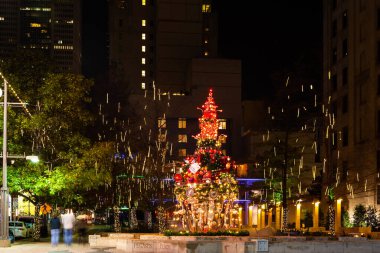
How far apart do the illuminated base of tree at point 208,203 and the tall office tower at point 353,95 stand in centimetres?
2030

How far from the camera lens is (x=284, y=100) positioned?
69938mm

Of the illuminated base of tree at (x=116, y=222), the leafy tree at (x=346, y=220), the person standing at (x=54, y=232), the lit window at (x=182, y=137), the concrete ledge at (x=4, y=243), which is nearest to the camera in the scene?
the person standing at (x=54, y=232)

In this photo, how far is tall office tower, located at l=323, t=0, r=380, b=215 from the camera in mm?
54250

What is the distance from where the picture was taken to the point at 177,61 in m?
133

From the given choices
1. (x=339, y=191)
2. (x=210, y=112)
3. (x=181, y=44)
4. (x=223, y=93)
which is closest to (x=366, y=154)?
(x=339, y=191)

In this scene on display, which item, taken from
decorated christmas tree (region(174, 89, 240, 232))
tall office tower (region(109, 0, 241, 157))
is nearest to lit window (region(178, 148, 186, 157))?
tall office tower (region(109, 0, 241, 157))

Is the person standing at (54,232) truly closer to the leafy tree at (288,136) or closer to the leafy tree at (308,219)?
the leafy tree at (288,136)

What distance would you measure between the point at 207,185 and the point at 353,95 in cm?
2827

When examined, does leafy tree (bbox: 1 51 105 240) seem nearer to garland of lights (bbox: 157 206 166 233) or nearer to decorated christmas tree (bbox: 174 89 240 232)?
decorated christmas tree (bbox: 174 89 240 232)

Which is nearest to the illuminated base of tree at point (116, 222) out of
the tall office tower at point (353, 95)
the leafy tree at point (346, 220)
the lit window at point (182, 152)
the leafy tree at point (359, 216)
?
the leafy tree at point (359, 216)

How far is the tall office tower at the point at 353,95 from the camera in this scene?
178 feet

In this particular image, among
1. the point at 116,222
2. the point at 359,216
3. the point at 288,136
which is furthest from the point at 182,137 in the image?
the point at 116,222

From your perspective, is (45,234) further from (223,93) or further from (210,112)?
(223,93)

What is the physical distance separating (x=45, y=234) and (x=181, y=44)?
84135 millimetres
